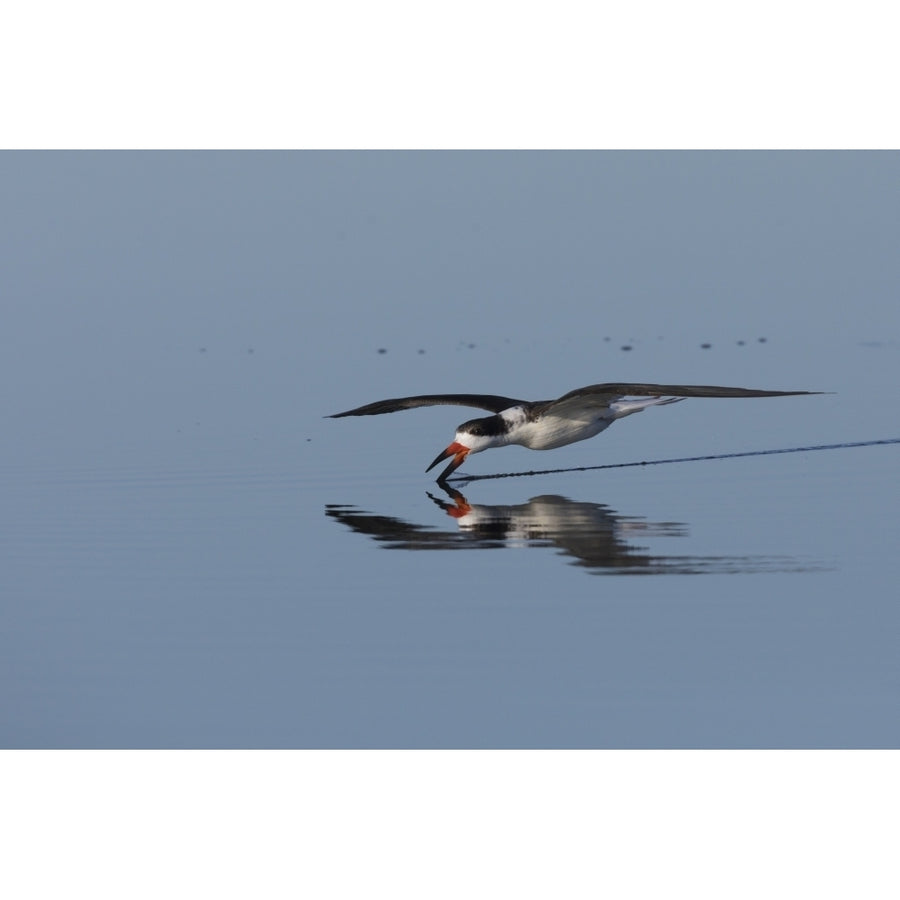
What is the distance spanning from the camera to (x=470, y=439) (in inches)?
639

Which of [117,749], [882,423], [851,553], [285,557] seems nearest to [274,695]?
[117,749]

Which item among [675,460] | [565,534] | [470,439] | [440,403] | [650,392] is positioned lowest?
[565,534]

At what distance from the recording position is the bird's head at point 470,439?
16219mm

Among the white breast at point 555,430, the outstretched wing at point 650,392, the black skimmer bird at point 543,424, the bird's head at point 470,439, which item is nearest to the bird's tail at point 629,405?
the black skimmer bird at point 543,424

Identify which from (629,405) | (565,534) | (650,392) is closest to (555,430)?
(629,405)

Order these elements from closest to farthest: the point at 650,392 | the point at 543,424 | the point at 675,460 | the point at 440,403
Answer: the point at 650,392 < the point at 543,424 < the point at 675,460 < the point at 440,403

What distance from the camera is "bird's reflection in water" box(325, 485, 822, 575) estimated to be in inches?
486

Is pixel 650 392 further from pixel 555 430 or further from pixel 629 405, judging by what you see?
pixel 555 430

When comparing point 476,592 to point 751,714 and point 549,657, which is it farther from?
point 751,714

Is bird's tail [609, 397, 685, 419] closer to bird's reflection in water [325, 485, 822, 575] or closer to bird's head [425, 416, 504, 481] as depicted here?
bird's head [425, 416, 504, 481]

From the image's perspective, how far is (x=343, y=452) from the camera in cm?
1781

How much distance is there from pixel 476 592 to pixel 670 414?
8.41 m

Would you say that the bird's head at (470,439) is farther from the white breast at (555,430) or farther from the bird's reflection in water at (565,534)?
the bird's reflection in water at (565,534)

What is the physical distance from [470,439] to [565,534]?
2.85 metres
